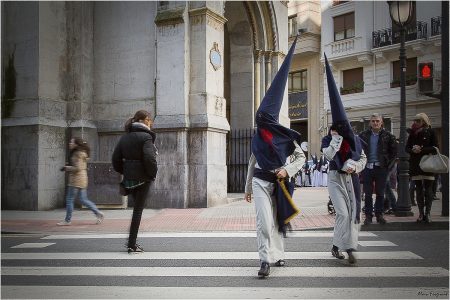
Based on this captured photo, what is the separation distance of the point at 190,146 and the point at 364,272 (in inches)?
320

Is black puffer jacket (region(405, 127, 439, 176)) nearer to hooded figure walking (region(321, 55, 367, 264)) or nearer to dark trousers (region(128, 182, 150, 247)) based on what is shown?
hooded figure walking (region(321, 55, 367, 264))

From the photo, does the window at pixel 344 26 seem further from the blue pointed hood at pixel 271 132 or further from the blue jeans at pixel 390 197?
the blue pointed hood at pixel 271 132

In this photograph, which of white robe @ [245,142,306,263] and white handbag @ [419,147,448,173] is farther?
white handbag @ [419,147,448,173]

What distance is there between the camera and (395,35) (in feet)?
99.7

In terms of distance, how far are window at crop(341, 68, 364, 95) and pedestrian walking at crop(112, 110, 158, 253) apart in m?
27.6

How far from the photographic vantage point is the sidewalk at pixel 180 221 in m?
9.20

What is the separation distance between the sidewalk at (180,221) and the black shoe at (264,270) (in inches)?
Answer: 143

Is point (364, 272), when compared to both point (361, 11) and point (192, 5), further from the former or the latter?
point (361, 11)

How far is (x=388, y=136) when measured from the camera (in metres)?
8.98

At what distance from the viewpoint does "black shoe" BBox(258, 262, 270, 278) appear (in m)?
5.28

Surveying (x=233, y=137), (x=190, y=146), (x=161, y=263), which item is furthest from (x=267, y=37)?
(x=161, y=263)

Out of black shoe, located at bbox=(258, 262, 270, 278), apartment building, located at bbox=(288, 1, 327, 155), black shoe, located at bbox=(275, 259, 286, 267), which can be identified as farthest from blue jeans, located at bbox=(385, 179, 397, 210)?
A: apartment building, located at bbox=(288, 1, 327, 155)

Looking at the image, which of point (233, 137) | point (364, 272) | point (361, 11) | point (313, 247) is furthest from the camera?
point (361, 11)

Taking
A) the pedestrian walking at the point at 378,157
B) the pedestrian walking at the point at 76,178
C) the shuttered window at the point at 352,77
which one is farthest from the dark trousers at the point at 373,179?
the shuttered window at the point at 352,77
